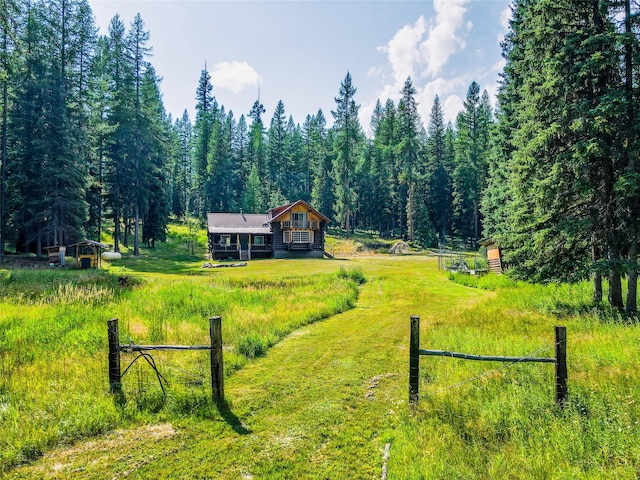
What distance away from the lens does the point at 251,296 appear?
1566cm

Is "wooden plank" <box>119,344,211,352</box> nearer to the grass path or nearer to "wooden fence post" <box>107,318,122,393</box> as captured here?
"wooden fence post" <box>107,318,122,393</box>

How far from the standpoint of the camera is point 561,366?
5.56 m

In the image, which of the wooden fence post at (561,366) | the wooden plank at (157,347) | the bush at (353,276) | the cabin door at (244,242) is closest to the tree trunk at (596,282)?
the wooden fence post at (561,366)

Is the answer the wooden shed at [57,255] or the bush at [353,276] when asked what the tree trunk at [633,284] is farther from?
the wooden shed at [57,255]

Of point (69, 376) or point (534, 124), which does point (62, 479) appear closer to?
point (69, 376)

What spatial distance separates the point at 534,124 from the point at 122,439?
573 inches

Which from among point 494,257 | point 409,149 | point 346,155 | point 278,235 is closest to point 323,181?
point 346,155

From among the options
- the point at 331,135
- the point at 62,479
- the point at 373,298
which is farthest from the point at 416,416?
the point at 331,135

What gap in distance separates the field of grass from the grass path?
0.03 m

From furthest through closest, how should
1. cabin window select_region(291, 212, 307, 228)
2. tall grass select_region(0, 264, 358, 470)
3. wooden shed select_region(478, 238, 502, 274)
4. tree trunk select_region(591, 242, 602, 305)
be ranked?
cabin window select_region(291, 212, 307, 228) → wooden shed select_region(478, 238, 502, 274) → tree trunk select_region(591, 242, 602, 305) → tall grass select_region(0, 264, 358, 470)

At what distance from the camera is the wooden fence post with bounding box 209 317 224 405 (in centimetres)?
635

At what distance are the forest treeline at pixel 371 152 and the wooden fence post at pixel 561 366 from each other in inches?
277

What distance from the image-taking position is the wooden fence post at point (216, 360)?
635 centimetres

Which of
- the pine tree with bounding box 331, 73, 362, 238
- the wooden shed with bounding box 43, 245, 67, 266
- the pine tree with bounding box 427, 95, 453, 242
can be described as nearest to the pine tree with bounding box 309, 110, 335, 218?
the pine tree with bounding box 331, 73, 362, 238
